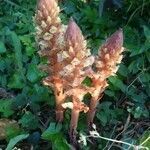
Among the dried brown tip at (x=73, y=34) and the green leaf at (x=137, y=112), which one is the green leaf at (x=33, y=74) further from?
the dried brown tip at (x=73, y=34)

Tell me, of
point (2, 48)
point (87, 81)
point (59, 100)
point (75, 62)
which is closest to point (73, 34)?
point (75, 62)

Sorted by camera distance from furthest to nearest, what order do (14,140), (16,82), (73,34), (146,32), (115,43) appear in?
(146,32) → (16,82) → (14,140) → (115,43) → (73,34)

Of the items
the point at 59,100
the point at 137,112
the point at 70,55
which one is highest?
the point at 70,55

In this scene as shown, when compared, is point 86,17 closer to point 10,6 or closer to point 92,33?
point 92,33

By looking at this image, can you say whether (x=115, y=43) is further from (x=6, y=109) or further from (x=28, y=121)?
(x=6, y=109)

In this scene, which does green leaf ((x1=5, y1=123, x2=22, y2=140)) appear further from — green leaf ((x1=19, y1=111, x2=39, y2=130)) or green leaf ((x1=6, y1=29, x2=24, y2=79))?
green leaf ((x1=6, y1=29, x2=24, y2=79))

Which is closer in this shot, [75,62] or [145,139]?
[75,62]

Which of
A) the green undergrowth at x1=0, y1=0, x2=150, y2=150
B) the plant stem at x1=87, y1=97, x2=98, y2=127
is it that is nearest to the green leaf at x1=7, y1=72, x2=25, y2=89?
the green undergrowth at x1=0, y1=0, x2=150, y2=150
